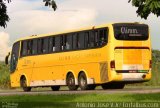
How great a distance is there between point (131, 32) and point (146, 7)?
24.3 ft

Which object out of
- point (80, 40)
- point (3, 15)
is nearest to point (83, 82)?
point (80, 40)

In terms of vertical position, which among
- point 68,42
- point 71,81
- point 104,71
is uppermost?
point 68,42

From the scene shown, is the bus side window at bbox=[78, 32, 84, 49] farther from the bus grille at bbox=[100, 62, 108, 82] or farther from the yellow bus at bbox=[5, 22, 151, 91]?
the bus grille at bbox=[100, 62, 108, 82]

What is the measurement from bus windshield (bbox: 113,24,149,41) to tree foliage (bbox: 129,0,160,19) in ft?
18.0

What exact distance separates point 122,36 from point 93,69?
7.71ft

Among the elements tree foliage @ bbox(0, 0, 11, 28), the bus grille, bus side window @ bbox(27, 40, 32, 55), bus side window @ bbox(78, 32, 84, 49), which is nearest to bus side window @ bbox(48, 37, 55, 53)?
bus side window @ bbox(27, 40, 32, 55)

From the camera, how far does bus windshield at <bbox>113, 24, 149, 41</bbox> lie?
98.9 ft

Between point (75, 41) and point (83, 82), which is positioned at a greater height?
point (75, 41)

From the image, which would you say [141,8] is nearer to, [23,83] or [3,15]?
[3,15]

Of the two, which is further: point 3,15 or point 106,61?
point 106,61

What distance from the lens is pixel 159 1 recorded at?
2262 centimetres

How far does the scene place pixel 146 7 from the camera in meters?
23.2

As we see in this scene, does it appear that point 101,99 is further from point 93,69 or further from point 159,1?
point 93,69

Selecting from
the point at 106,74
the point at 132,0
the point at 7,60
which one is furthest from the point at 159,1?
the point at 7,60
